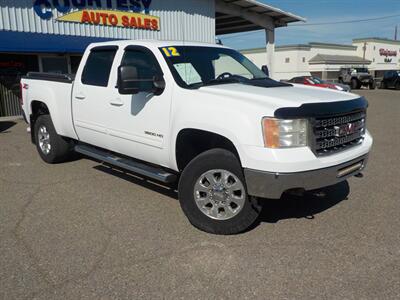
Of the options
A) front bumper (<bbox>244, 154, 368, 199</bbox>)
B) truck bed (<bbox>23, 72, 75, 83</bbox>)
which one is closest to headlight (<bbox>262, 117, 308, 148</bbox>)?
front bumper (<bbox>244, 154, 368, 199</bbox>)

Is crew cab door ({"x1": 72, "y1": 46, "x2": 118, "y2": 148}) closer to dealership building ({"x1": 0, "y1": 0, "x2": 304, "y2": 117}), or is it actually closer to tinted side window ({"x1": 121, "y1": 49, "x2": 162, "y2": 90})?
tinted side window ({"x1": 121, "y1": 49, "x2": 162, "y2": 90})

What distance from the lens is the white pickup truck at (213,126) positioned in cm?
330

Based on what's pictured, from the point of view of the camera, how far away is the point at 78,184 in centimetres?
545

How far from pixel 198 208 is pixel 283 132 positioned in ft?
3.92

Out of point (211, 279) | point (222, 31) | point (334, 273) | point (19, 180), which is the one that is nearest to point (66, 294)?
point (211, 279)

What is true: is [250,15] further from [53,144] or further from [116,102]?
[116,102]

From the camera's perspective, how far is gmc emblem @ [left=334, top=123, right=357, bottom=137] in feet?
12.0

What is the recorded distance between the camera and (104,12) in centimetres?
1544

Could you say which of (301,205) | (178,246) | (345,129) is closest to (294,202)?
(301,205)

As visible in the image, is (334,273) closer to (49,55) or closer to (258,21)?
(49,55)

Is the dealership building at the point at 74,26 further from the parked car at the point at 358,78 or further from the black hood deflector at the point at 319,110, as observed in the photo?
the parked car at the point at 358,78

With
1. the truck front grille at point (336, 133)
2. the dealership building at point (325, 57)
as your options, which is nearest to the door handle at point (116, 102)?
the truck front grille at point (336, 133)

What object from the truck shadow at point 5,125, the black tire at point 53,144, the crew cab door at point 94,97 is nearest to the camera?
the crew cab door at point 94,97

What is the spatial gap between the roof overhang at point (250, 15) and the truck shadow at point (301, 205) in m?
16.5
